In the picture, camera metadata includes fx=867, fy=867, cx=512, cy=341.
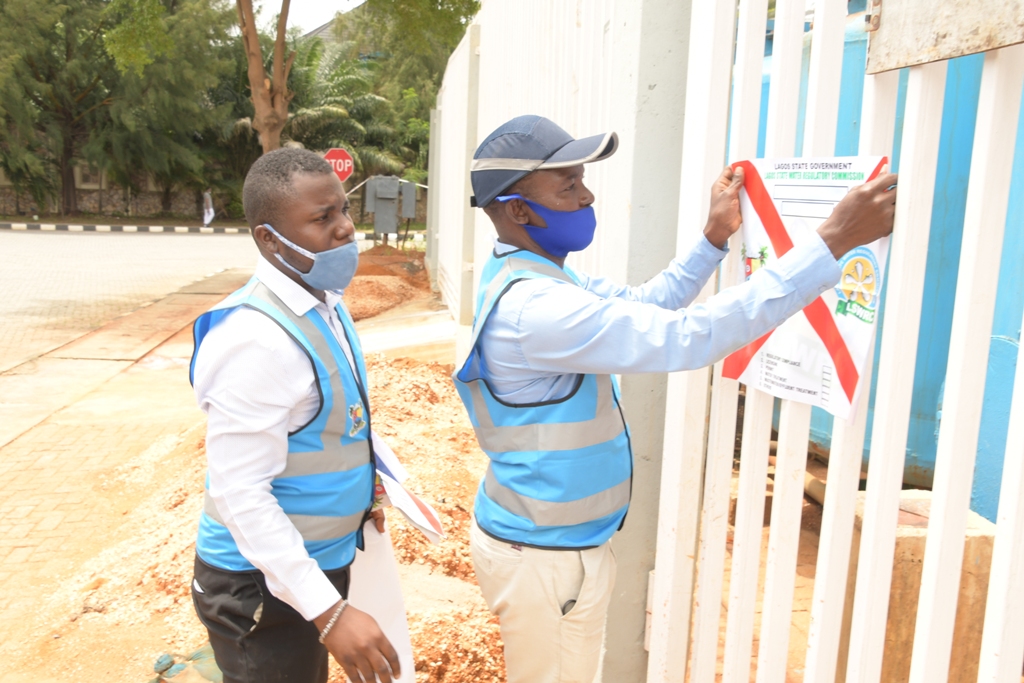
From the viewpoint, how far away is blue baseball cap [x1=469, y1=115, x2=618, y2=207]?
2.09 m

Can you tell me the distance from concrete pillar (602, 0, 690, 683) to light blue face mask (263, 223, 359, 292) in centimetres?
86

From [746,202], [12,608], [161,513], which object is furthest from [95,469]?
[746,202]

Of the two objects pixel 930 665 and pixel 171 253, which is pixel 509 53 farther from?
pixel 171 253

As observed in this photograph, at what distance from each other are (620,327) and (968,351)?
67 cm

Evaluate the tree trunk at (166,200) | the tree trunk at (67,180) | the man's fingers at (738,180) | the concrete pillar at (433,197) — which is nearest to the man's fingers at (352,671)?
the man's fingers at (738,180)

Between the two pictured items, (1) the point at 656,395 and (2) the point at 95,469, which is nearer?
(1) the point at 656,395

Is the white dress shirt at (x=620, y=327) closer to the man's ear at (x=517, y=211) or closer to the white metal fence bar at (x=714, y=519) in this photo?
the man's ear at (x=517, y=211)

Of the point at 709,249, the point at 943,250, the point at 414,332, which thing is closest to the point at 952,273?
the point at 943,250

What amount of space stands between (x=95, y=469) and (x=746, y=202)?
5673 mm

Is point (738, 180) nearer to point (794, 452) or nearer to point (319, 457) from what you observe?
point (794, 452)

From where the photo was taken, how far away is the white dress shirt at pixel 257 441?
1.96 m

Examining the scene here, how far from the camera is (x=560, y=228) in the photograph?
220 cm

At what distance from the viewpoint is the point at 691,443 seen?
2.49 m

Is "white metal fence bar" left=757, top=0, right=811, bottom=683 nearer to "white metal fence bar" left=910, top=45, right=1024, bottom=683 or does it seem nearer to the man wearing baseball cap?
the man wearing baseball cap
